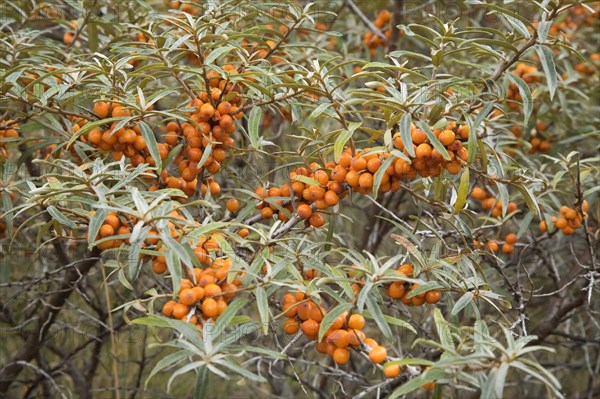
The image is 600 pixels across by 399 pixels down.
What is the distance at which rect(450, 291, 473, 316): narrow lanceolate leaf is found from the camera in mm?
1834

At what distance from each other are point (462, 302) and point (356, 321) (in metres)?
0.33

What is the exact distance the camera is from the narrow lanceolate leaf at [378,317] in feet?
5.30

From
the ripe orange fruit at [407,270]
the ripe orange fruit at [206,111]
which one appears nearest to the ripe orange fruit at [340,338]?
the ripe orange fruit at [407,270]

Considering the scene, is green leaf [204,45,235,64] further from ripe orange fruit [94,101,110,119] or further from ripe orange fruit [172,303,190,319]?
ripe orange fruit [172,303,190,319]

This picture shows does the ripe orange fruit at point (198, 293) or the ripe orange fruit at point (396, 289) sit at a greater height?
the ripe orange fruit at point (198, 293)

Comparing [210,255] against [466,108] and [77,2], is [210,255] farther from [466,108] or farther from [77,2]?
[77,2]

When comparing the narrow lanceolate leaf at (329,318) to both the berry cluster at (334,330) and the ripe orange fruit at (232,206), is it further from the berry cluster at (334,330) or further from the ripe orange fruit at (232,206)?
the ripe orange fruit at (232,206)

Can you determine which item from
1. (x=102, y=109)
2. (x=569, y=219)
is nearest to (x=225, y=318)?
(x=102, y=109)

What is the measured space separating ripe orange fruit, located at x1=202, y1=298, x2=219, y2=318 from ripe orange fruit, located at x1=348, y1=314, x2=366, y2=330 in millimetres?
342

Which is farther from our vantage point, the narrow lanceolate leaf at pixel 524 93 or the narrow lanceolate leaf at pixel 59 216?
the narrow lanceolate leaf at pixel 524 93

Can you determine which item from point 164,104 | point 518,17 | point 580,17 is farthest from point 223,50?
point 580,17

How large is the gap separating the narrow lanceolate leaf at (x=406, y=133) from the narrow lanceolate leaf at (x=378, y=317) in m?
0.40

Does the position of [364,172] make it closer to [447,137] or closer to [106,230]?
[447,137]

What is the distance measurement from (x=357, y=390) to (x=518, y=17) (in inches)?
94.0
